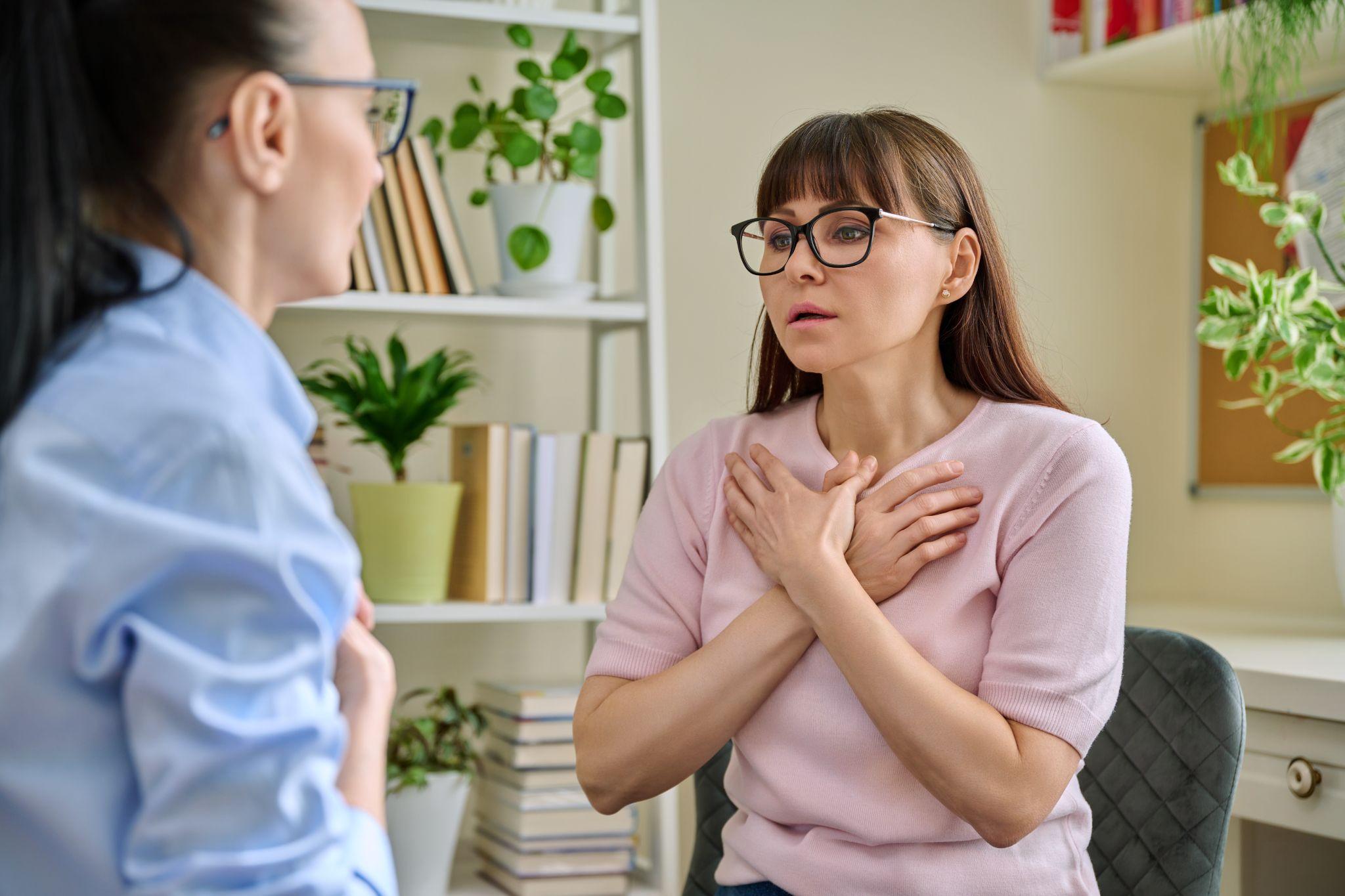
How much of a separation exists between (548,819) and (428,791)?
0.64 feet

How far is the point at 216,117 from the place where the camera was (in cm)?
64

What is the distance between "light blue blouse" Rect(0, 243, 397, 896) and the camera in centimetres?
53

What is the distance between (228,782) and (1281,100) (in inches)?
100.0

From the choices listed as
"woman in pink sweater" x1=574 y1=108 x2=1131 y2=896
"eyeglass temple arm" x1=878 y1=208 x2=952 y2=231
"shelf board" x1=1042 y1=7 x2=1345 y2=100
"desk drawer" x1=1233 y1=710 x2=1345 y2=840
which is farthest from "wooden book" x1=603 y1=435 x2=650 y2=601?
"shelf board" x1=1042 y1=7 x2=1345 y2=100

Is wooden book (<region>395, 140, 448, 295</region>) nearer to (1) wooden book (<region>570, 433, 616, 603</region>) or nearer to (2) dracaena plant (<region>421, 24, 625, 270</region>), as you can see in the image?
(2) dracaena plant (<region>421, 24, 625, 270</region>)

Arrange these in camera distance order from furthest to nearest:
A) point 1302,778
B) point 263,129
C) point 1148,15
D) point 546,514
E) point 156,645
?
1. point 1148,15
2. point 546,514
3. point 1302,778
4. point 263,129
5. point 156,645

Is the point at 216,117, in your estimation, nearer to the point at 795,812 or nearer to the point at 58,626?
the point at 58,626

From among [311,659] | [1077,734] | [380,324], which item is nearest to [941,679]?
[1077,734]

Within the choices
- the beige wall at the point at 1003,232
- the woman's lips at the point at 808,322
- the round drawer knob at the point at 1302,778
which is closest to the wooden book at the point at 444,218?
the beige wall at the point at 1003,232

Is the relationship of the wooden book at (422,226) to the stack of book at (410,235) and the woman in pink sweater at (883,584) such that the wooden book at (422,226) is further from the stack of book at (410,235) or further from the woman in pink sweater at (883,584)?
the woman in pink sweater at (883,584)

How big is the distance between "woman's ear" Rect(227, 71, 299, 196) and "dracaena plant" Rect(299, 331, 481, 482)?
1.27 metres

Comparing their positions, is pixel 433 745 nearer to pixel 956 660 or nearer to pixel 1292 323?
pixel 956 660

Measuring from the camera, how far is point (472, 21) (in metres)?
2.00

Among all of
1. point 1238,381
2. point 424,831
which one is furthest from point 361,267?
point 1238,381
